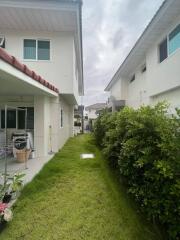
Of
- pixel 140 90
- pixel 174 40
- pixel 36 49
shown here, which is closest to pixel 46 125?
pixel 36 49

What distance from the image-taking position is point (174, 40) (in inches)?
385

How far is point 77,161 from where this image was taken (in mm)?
9266

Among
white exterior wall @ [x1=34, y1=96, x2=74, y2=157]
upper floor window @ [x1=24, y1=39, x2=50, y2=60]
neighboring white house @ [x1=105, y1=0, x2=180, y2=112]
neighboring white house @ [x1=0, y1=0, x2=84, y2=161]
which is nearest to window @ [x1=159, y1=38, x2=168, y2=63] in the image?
neighboring white house @ [x1=105, y1=0, x2=180, y2=112]

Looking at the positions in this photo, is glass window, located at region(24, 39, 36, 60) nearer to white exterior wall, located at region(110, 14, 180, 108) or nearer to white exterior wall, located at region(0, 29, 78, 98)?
white exterior wall, located at region(0, 29, 78, 98)

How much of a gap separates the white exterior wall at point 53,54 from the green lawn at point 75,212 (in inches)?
270

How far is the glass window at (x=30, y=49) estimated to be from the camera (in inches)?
476

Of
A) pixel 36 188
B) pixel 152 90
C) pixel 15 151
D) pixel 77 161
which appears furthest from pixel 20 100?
pixel 152 90

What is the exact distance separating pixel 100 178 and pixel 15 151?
176 inches

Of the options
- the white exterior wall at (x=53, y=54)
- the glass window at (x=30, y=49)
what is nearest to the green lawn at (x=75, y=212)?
the white exterior wall at (x=53, y=54)

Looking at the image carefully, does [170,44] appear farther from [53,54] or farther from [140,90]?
[53,54]

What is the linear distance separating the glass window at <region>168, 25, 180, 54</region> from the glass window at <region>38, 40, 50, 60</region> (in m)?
6.86

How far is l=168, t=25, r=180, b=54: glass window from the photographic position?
938 centimetres

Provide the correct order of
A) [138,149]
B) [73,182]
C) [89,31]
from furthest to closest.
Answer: [89,31] < [73,182] < [138,149]

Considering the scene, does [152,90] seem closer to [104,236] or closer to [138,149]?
[138,149]
